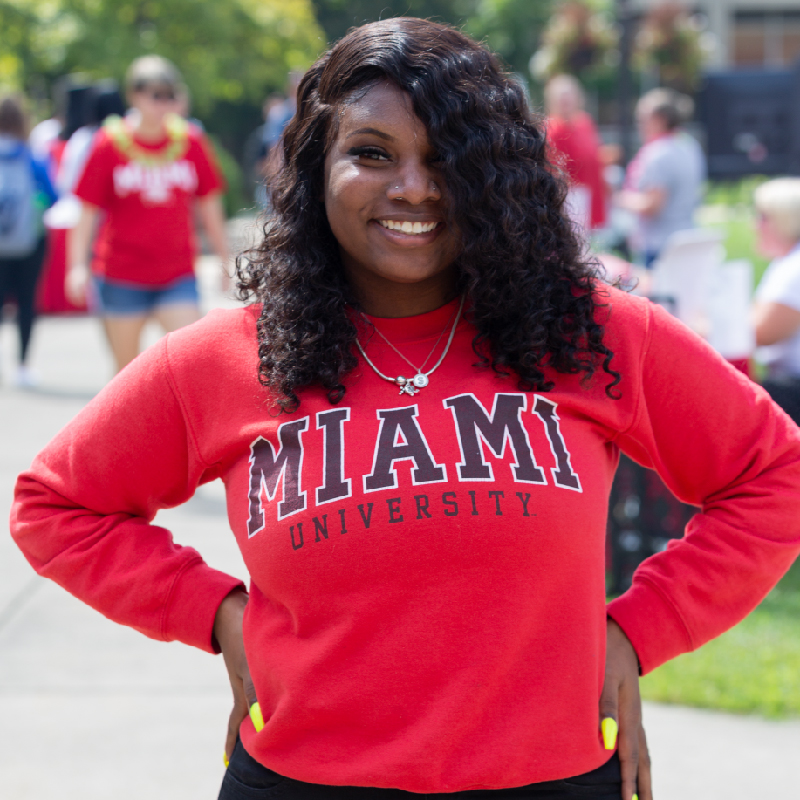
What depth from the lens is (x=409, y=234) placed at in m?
1.66

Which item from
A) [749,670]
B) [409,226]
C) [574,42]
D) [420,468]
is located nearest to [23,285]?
[749,670]

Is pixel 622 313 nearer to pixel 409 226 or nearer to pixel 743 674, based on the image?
A: pixel 409 226

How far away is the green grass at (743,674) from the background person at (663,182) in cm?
471

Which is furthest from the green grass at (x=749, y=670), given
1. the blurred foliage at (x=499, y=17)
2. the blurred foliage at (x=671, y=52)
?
the blurred foliage at (x=499, y=17)

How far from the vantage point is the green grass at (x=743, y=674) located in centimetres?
355

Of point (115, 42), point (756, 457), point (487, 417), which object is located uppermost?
point (487, 417)

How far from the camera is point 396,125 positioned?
1.60m

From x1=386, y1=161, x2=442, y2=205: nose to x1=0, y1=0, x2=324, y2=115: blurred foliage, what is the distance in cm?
2077

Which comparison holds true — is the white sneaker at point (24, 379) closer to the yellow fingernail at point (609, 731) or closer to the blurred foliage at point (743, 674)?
the blurred foliage at point (743, 674)

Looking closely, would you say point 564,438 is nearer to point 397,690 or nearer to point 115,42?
point 397,690

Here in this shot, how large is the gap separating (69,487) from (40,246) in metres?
7.55

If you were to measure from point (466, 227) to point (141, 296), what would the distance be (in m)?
4.54

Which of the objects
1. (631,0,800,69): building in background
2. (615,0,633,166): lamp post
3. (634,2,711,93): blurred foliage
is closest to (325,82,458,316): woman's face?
(615,0,633,166): lamp post

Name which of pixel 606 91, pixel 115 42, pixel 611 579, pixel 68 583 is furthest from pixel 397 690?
pixel 606 91
